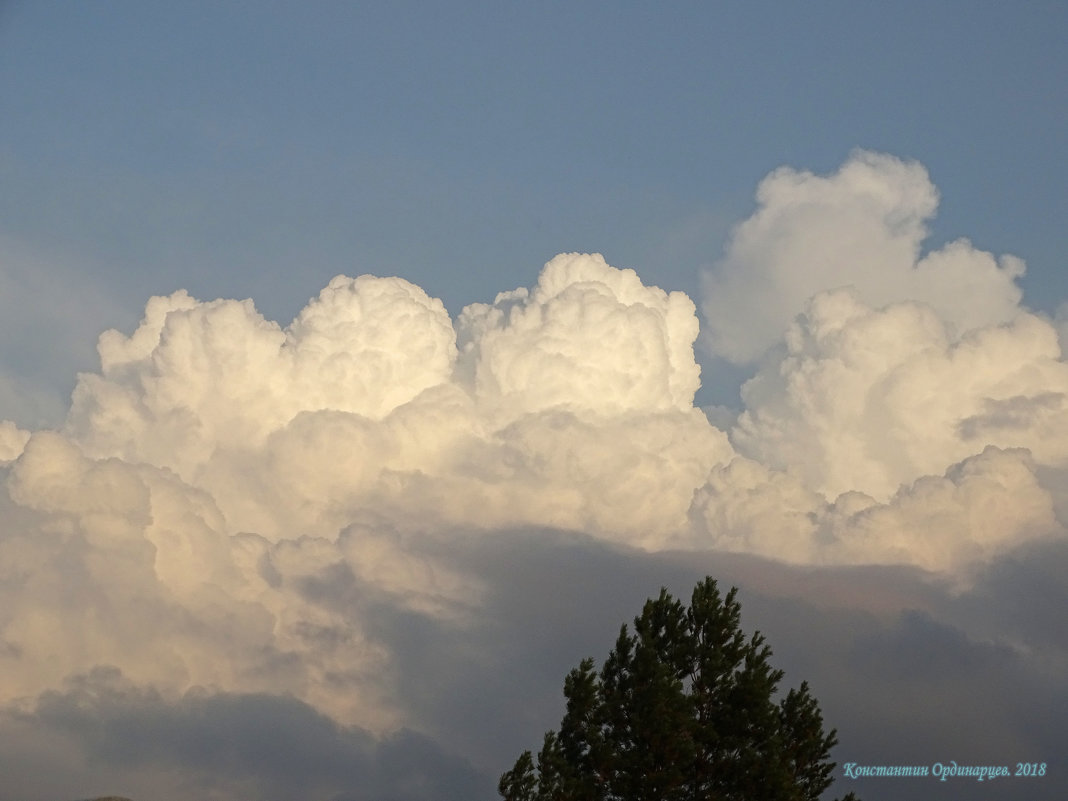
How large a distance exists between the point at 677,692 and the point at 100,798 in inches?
1113

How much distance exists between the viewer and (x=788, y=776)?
59375 millimetres

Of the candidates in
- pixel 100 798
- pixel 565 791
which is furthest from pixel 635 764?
pixel 100 798

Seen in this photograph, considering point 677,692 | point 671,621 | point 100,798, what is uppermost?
point 671,621

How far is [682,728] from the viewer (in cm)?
5938

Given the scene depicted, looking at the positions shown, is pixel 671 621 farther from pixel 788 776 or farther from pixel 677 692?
pixel 788 776

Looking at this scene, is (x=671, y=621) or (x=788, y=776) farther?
(x=671, y=621)

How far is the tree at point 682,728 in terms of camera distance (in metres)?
59.0

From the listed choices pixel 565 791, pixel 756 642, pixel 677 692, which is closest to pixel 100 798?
pixel 565 791

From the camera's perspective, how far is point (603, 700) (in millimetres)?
62062

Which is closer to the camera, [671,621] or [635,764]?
[635,764]

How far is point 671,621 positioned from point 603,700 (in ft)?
17.1

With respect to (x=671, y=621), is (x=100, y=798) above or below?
below

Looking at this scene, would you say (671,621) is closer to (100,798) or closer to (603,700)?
(603,700)

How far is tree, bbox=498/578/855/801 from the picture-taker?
59.0 meters
